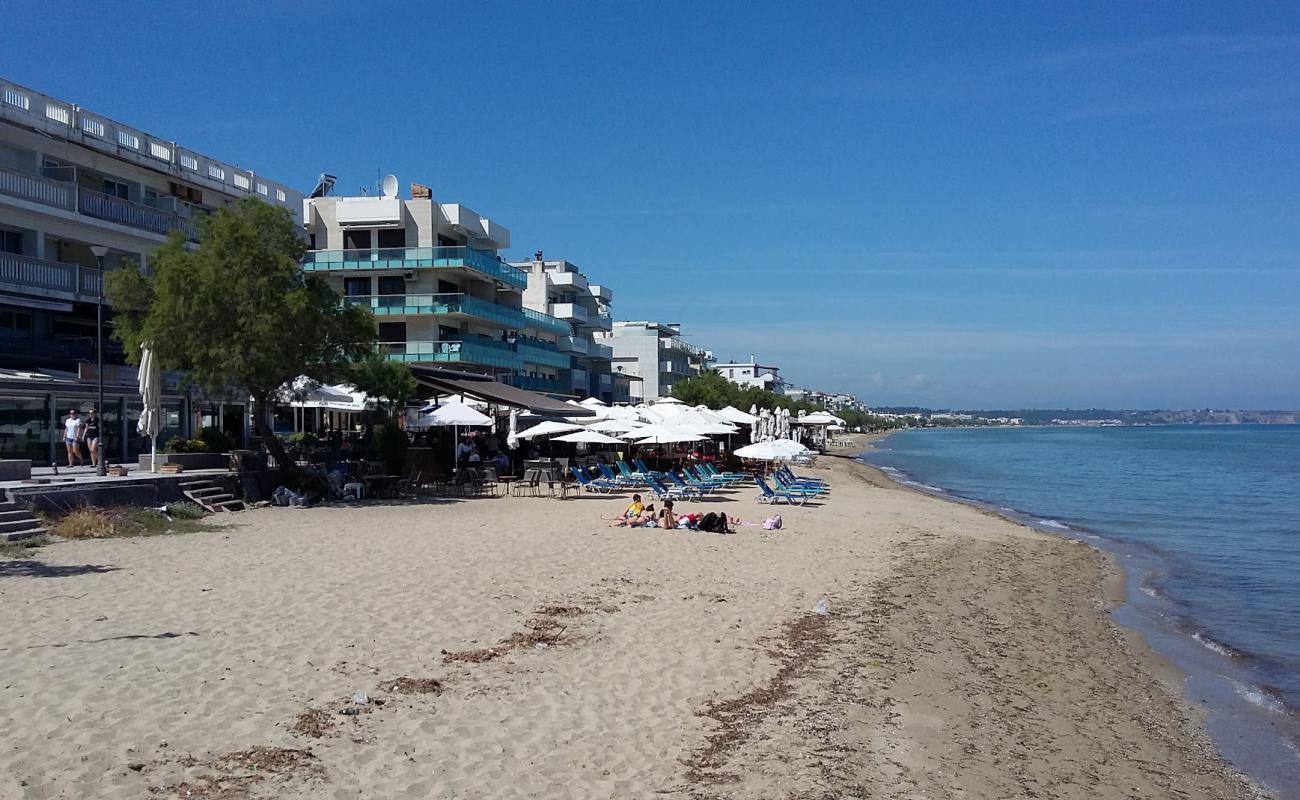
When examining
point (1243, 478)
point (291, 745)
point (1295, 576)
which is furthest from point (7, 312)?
point (1243, 478)

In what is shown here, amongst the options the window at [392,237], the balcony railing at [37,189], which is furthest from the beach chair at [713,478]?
the window at [392,237]

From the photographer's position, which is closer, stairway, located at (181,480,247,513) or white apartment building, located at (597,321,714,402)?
stairway, located at (181,480,247,513)

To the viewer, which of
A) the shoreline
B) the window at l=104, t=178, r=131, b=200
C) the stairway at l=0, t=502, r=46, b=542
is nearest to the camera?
the shoreline

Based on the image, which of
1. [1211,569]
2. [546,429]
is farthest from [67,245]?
[1211,569]

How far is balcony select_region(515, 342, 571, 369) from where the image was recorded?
173 ft

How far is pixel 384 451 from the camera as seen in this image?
24.4 meters

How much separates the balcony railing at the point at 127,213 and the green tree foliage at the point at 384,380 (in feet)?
23.9

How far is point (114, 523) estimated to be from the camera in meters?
15.4

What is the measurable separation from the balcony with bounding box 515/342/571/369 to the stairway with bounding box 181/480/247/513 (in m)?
32.4

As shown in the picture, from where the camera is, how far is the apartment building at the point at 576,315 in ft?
207

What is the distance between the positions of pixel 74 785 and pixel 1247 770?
8.85 meters

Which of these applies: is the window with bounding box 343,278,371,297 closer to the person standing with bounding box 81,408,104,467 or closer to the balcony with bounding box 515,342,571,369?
the balcony with bounding box 515,342,571,369

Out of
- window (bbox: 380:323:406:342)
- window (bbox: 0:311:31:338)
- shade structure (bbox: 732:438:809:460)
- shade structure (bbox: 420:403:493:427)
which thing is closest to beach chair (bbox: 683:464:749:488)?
shade structure (bbox: 732:438:809:460)

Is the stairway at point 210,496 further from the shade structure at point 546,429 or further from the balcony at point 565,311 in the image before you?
the balcony at point 565,311
